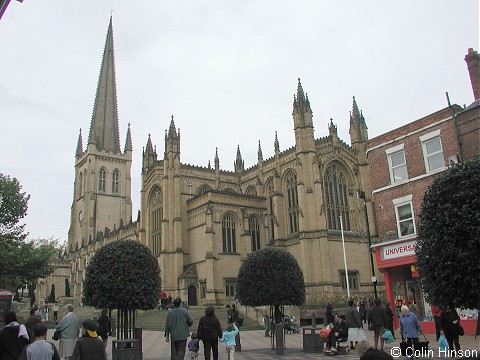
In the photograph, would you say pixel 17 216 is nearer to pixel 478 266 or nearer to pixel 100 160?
pixel 478 266

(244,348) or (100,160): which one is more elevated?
(100,160)

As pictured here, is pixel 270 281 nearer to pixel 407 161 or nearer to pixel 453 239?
pixel 453 239

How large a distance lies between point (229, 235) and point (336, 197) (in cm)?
1195

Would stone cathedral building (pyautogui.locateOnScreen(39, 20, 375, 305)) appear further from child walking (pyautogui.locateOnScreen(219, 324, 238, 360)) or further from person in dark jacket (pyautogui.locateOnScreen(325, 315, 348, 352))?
child walking (pyautogui.locateOnScreen(219, 324, 238, 360))

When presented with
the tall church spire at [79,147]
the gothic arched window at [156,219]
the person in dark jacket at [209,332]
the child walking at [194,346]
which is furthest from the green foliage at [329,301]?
the tall church spire at [79,147]

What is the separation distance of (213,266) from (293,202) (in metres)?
11.1

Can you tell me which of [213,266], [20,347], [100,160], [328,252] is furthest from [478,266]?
[100,160]

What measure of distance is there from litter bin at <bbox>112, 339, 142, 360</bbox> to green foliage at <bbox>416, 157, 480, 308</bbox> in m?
8.19

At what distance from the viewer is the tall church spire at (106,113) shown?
9269cm

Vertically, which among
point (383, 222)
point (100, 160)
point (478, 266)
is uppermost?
point (100, 160)

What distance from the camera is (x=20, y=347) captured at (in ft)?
26.4

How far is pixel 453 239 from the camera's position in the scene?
10.4 m

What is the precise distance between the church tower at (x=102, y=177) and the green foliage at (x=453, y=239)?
78.1 m

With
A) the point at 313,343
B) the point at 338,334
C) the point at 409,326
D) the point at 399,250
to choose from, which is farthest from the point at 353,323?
the point at 399,250
